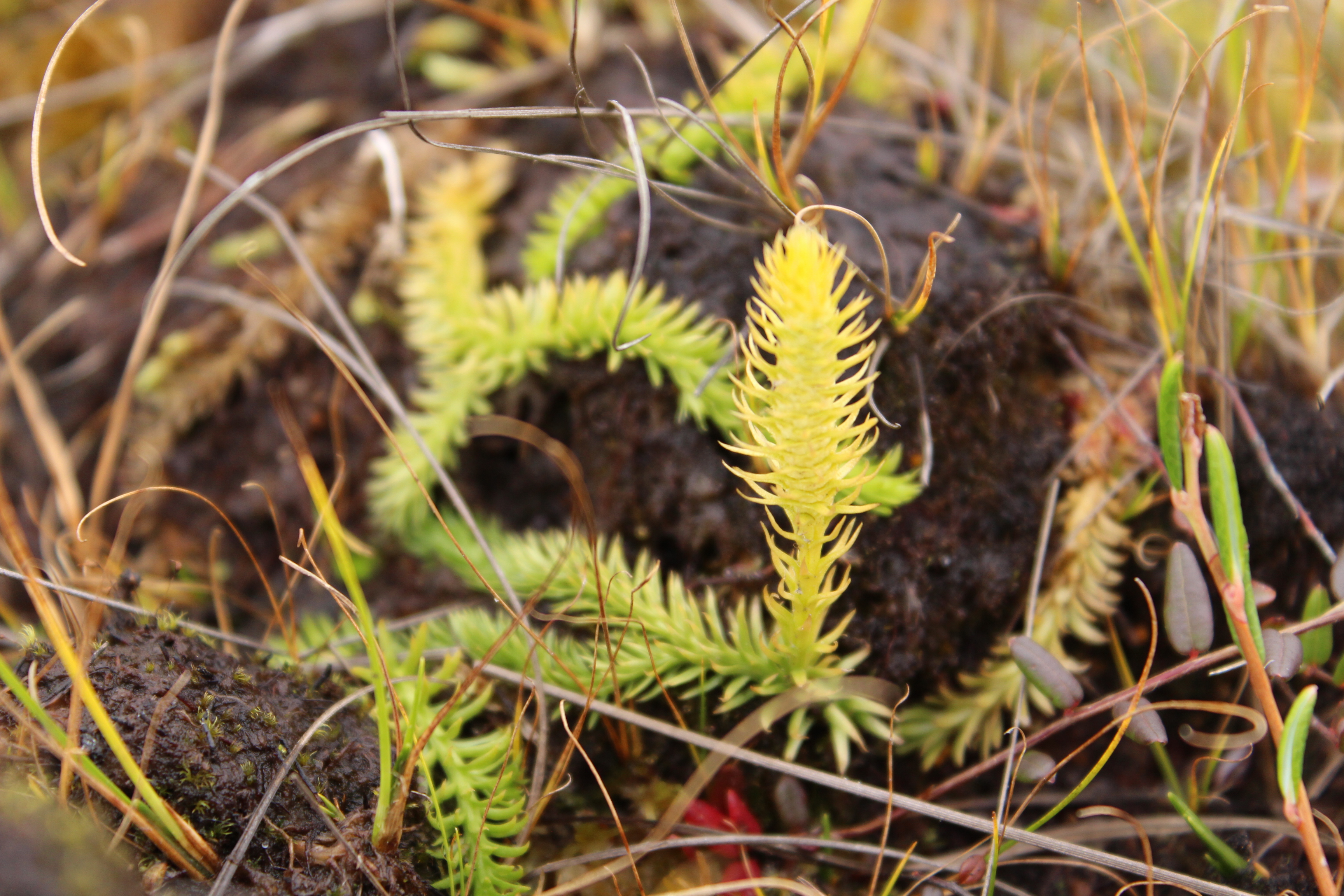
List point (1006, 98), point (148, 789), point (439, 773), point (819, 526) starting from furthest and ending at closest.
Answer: point (1006, 98) < point (439, 773) < point (819, 526) < point (148, 789)

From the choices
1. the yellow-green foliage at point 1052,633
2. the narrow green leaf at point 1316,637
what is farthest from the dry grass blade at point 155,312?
the narrow green leaf at point 1316,637

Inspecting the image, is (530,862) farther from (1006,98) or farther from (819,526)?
(1006,98)

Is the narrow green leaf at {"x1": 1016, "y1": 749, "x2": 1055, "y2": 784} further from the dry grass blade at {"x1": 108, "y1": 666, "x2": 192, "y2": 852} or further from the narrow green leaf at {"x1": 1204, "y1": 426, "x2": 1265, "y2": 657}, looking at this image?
the dry grass blade at {"x1": 108, "y1": 666, "x2": 192, "y2": 852}

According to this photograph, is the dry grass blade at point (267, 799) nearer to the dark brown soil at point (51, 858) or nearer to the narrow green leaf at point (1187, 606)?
the dark brown soil at point (51, 858)

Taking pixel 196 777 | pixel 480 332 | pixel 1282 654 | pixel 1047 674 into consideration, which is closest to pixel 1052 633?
pixel 1047 674

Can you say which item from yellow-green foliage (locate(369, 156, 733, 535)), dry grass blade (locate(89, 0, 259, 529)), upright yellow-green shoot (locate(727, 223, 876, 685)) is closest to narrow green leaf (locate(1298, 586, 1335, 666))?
upright yellow-green shoot (locate(727, 223, 876, 685))

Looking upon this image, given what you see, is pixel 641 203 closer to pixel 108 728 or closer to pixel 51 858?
pixel 108 728

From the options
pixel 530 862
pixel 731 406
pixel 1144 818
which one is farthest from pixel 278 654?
pixel 1144 818
